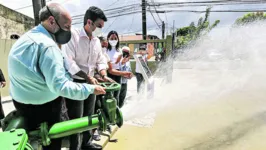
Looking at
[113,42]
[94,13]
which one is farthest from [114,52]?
[94,13]

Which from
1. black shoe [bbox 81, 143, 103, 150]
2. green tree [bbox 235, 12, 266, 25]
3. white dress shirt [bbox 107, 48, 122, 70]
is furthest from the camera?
green tree [bbox 235, 12, 266, 25]

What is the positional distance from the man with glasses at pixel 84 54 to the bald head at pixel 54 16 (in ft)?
2.32

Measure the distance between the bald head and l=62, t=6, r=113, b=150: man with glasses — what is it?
0.71 metres

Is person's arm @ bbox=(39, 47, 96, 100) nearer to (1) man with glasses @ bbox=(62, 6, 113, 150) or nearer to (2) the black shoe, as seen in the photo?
(1) man with glasses @ bbox=(62, 6, 113, 150)

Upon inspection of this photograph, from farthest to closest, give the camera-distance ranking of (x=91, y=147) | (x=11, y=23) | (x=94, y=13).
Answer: (x=11, y=23), (x=91, y=147), (x=94, y=13)

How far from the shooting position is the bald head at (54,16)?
1.60 m

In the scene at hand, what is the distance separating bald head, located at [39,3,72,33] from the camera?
1603mm

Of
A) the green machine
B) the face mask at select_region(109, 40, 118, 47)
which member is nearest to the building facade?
the face mask at select_region(109, 40, 118, 47)

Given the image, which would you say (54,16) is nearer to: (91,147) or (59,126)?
(59,126)

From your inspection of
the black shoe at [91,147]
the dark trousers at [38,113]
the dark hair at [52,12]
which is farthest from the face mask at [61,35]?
the black shoe at [91,147]

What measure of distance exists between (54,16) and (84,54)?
3.14 feet

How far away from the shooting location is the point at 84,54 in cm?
254

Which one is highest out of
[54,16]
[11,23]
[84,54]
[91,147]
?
[11,23]

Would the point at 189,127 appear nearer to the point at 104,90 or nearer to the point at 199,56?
the point at 104,90
